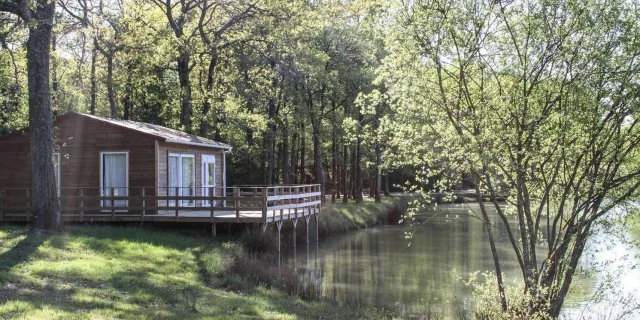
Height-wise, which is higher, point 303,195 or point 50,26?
point 50,26

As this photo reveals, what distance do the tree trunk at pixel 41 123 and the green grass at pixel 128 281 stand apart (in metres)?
0.75

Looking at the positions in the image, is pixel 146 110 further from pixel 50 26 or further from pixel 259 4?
pixel 50 26

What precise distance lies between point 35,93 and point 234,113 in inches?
524

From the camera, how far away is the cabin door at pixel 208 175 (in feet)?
76.7

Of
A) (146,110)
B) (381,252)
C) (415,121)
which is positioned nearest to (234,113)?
(381,252)

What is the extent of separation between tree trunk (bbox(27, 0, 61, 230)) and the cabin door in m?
7.31

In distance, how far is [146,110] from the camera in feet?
127

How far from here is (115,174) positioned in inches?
805

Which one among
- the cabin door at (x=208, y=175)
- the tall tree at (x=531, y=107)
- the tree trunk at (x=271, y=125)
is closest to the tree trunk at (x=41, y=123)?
the cabin door at (x=208, y=175)

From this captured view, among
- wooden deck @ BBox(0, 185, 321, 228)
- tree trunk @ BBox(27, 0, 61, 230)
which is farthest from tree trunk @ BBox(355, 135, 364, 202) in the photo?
tree trunk @ BBox(27, 0, 61, 230)

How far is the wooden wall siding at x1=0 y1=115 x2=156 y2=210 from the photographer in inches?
789

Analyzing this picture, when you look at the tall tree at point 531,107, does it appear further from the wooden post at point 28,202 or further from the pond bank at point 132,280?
the wooden post at point 28,202

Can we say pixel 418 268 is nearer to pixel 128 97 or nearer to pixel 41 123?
pixel 41 123

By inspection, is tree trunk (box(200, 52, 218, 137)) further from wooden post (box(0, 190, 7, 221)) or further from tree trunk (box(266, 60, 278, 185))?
wooden post (box(0, 190, 7, 221))
